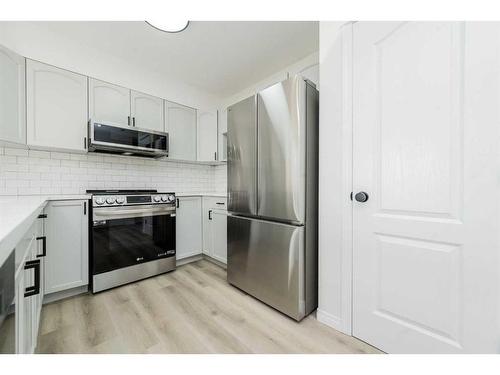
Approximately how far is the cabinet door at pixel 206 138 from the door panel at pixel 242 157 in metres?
1.06

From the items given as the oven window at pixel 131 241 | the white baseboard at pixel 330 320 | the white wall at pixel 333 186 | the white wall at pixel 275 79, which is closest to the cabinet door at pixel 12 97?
the oven window at pixel 131 241

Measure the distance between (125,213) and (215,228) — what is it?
96cm

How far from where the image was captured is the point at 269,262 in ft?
5.50

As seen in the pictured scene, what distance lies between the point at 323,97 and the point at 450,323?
4.70 ft

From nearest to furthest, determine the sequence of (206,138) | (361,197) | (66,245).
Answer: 1. (361,197)
2. (66,245)
3. (206,138)

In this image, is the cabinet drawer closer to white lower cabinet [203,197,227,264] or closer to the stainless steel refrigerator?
white lower cabinet [203,197,227,264]

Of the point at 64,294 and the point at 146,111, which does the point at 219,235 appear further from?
the point at 146,111

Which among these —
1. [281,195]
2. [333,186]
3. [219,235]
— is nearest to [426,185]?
[333,186]

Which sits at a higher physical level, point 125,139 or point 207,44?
point 207,44

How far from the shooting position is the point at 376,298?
4.14ft

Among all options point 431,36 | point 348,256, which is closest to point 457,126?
point 431,36

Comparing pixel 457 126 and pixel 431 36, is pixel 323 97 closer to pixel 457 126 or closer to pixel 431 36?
pixel 431 36

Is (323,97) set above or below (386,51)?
below

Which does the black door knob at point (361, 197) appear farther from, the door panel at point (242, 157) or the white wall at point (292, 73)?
the white wall at point (292, 73)
